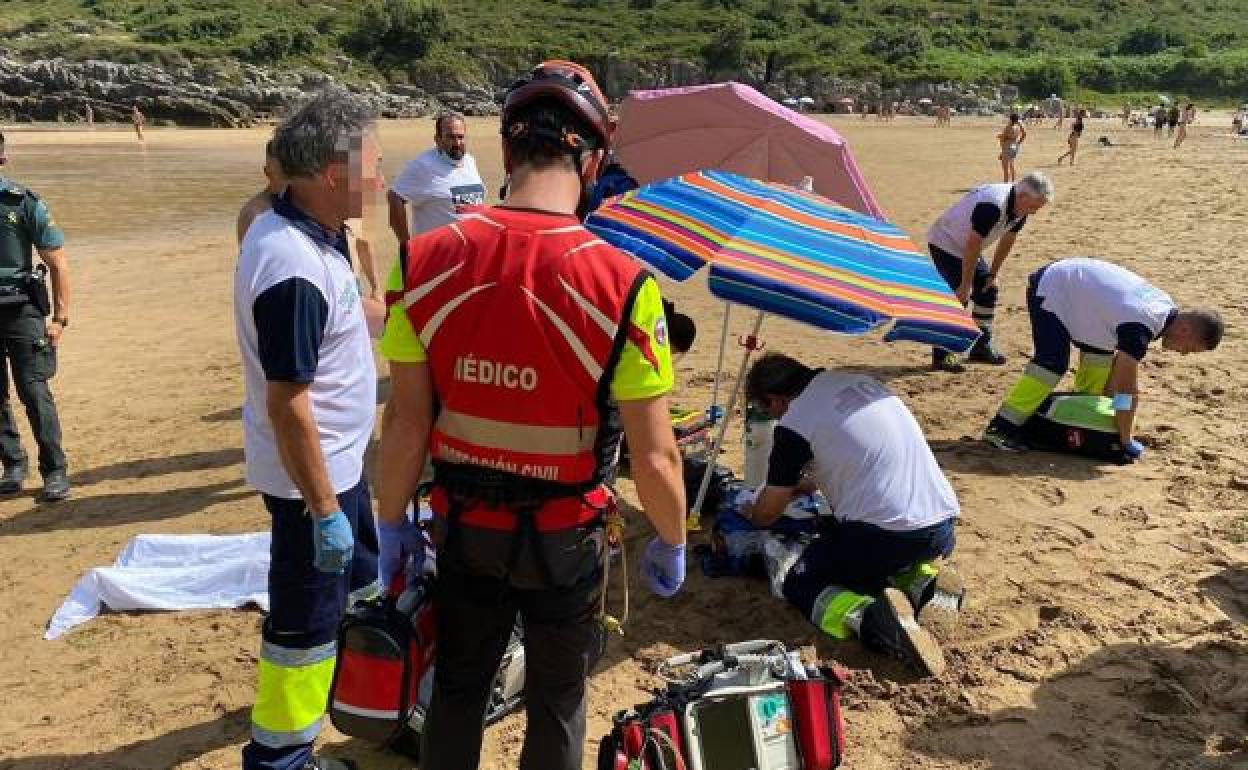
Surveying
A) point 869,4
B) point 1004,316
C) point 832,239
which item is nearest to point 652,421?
point 832,239

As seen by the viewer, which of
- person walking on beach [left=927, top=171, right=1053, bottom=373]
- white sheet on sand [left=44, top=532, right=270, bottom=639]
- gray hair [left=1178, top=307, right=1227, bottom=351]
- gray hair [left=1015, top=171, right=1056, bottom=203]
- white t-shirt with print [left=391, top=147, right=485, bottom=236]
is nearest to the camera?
Answer: white sheet on sand [left=44, top=532, right=270, bottom=639]

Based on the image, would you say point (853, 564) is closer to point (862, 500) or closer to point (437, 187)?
point (862, 500)

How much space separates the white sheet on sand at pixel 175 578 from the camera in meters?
4.38

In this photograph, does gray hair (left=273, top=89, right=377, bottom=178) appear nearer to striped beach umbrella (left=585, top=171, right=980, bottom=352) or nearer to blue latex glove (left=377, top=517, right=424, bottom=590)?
blue latex glove (left=377, top=517, right=424, bottom=590)

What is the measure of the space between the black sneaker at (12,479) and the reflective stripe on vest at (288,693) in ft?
13.1

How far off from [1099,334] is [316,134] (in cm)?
549

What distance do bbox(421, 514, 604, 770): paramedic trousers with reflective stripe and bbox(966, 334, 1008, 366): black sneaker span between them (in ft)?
22.2

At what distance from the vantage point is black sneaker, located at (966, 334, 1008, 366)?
27.0ft

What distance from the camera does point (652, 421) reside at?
214cm

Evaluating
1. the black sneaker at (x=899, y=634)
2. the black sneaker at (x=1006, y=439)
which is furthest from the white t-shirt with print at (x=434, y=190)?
the black sneaker at (x=1006, y=439)

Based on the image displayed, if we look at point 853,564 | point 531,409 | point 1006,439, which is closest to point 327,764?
point 531,409

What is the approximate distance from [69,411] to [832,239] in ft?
21.4

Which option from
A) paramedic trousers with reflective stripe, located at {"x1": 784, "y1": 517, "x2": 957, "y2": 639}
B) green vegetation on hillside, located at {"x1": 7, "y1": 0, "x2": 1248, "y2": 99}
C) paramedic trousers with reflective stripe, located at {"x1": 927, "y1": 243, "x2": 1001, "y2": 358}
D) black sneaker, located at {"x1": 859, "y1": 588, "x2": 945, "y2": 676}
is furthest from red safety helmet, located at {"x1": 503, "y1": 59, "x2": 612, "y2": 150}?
green vegetation on hillside, located at {"x1": 7, "y1": 0, "x2": 1248, "y2": 99}

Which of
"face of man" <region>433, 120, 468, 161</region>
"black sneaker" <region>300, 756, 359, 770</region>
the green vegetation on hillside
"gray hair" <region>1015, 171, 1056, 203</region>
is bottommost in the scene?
"black sneaker" <region>300, 756, 359, 770</region>
